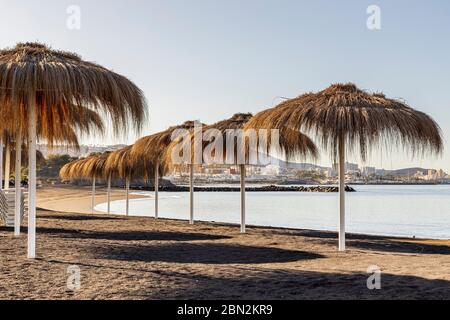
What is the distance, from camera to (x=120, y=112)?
18.6 feet

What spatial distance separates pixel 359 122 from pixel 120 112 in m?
2.87

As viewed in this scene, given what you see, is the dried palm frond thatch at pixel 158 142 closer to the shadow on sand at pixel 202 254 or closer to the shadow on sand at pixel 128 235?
the shadow on sand at pixel 128 235

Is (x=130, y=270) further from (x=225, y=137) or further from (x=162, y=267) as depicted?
(x=225, y=137)

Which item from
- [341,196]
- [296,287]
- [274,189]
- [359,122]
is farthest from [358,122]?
[274,189]

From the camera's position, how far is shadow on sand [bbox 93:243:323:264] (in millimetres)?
6109

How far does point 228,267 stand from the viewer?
5.29 metres

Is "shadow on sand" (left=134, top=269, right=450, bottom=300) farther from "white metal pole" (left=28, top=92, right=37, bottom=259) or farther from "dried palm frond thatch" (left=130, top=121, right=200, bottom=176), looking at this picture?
"dried palm frond thatch" (left=130, top=121, right=200, bottom=176)

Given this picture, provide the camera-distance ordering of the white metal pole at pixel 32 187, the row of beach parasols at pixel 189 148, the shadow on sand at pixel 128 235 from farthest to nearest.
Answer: the row of beach parasols at pixel 189 148
the shadow on sand at pixel 128 235
the white metal pole at pixel 32 187

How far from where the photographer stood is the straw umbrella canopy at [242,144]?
8977mm

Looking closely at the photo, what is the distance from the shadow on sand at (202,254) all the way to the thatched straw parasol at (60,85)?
112 cm

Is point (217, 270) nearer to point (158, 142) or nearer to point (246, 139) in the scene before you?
point (246, 139)

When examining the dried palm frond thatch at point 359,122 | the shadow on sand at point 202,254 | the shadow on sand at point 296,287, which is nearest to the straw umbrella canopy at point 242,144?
the dried palm frond thatch at point 359,122
